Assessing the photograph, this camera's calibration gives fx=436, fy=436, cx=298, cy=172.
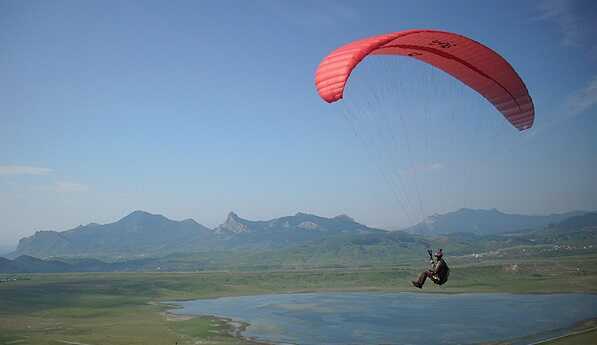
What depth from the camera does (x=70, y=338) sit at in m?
72.7

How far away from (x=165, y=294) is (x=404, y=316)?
90246mm

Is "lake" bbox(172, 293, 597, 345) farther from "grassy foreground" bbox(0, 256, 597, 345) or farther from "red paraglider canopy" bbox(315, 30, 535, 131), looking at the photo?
"red paraglider canopy" bbox(315, 30, 535, 131)

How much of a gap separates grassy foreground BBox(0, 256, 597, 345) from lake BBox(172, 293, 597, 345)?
8.08m

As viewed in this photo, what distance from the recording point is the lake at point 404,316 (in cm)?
6912

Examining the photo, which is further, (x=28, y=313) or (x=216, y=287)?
(x=216, y=287)

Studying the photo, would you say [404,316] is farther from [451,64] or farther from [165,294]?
[165,294]

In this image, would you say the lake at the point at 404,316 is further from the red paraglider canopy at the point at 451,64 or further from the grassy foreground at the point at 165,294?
the red paraglider canopy at the point at 451,64

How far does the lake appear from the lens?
69125 millimetres

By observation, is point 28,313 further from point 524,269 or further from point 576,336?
point 524,269

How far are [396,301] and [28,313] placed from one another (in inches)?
3563

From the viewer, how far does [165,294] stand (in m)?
148

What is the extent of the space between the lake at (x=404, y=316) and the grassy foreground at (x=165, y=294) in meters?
8.08

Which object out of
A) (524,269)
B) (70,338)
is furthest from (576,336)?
(524,269)

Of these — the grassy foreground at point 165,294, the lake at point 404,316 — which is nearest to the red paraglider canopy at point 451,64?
the lake at point 404,316
